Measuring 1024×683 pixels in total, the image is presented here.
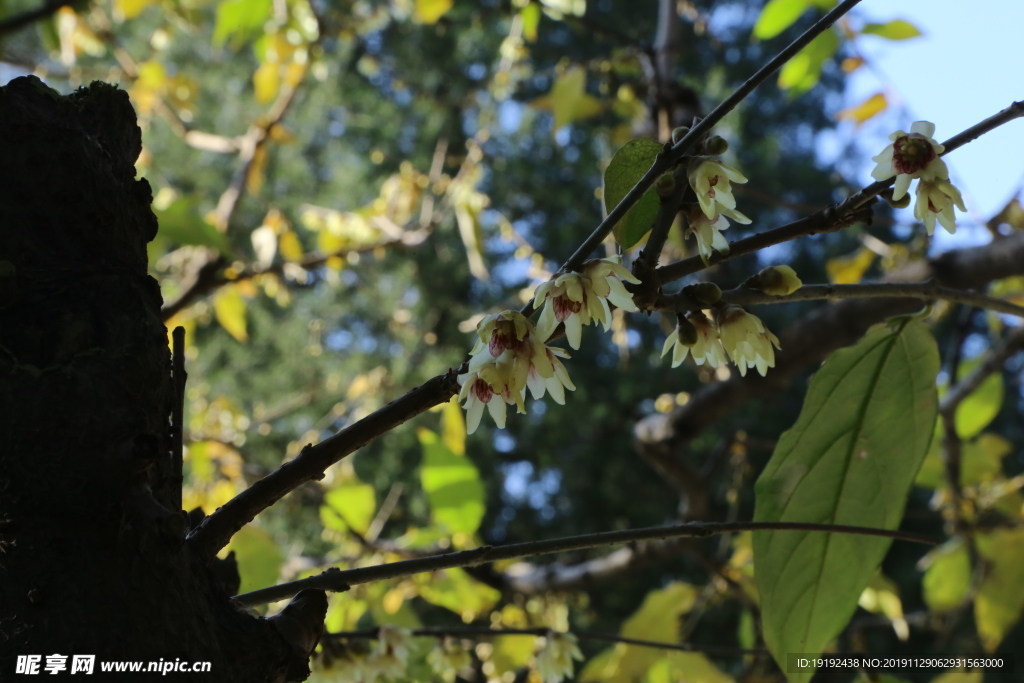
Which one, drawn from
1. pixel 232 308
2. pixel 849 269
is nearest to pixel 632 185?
pixel 849 269

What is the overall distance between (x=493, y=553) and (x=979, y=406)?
162 cm

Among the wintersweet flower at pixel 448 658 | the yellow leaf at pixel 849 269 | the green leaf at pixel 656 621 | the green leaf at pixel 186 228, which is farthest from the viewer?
the yellow leaf at pixel 849 269

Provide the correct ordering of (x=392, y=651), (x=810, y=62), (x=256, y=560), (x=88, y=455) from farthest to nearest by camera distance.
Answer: (x=810, y=62), (x=256, y=560), (x=392, y=651), (x=88, y=455)

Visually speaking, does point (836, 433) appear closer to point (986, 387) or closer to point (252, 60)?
point (986, 387)

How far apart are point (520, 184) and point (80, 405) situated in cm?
448

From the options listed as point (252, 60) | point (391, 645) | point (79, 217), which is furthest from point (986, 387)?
point (252, 60)

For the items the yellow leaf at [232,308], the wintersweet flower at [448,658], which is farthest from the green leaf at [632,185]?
the yellow leaf at [232,308]

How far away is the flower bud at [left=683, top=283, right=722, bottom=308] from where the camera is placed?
1.38 ft

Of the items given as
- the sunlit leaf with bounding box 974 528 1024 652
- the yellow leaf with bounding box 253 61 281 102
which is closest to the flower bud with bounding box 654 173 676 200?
the sunlit leaf with bounding box 974 528 1024 652

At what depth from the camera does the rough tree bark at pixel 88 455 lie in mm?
346

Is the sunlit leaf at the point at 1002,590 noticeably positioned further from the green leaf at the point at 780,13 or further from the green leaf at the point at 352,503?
the green leaf at the point at 352,503

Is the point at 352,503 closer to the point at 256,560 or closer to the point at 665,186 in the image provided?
the point at 256,560

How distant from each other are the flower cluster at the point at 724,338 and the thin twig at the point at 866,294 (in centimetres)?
2

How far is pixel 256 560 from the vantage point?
98 cm
